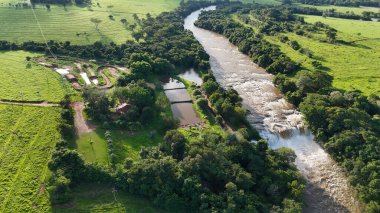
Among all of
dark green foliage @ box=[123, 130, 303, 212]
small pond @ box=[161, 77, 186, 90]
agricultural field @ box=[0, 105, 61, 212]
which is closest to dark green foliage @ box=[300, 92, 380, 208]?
dark green foliage @ box=[123, 130, 303, 212]

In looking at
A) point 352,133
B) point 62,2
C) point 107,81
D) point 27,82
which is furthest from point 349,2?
point 27,82

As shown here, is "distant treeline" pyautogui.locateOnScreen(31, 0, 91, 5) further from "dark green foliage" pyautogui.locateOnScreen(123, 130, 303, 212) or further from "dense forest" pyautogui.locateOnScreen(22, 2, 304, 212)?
"dark green foliage" pyautogui.locateOnScreen(123, 130, 303, 212)

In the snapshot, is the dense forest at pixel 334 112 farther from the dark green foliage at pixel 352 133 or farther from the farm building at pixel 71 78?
the farm building at pixel 71 78

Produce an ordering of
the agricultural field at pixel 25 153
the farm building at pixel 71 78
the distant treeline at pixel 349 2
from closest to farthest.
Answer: the agricultural field at pixel 25 153, the farm building at pixel 71 78, the distant treeline at pixel 349 2

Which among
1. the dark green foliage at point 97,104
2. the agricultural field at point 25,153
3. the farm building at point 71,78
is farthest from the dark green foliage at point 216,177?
the farm building at point 71,78

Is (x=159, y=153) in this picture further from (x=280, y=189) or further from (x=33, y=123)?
(x=33, y=123)

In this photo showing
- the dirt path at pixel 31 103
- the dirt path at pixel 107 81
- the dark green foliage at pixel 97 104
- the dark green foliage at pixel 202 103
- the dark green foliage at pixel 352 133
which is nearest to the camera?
the dark green foliage at pixel 352 133

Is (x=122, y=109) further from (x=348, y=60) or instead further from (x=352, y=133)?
(x=348, y=60)
